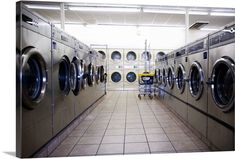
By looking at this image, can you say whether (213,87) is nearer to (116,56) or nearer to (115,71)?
(115,71)

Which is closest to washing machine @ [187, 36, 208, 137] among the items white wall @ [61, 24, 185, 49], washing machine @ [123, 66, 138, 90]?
washing machine @ [123, 66, 138, 90]

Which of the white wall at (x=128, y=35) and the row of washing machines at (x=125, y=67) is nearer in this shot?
the row of washing machines at (x=125, y=67)

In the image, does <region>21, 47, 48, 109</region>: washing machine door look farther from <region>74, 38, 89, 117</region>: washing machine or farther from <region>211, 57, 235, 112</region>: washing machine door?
<region>211, 57, 235, 112</region>: washing machine door

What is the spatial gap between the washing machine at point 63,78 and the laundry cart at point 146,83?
12.2ft

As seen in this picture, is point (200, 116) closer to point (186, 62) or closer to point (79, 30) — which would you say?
point (186, 62)

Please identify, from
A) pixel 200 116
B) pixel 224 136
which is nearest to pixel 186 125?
pixel 200 116

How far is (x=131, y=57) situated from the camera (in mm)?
9164

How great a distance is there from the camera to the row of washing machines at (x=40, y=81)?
1.54 metres

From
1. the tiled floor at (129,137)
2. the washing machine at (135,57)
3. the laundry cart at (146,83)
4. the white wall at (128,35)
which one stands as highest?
the white wall at (128,35)

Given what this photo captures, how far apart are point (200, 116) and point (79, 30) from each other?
7697mm

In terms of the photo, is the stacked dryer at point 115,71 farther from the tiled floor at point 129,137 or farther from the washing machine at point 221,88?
the washing machine at point 221,88

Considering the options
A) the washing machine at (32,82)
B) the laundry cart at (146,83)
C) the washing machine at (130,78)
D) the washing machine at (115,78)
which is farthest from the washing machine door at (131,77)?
the washing machine at (32,82)

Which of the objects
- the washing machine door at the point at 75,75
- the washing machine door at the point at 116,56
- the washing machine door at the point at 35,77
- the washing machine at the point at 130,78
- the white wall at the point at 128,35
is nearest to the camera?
the washing machine door at the point at 35,77

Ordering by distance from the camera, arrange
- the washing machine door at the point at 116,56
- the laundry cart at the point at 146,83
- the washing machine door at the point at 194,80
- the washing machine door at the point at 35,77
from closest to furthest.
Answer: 1. the washing machine door at the point at 35,77
2. the washing machine door at the point at 194,80
3. the laundry cart at the point at 146,83
4. the washing machine door at the point at 116,56
